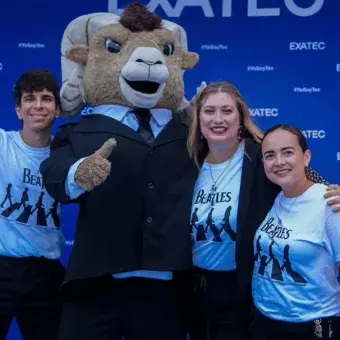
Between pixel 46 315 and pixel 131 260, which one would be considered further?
pixel 46 315

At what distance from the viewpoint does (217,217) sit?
6.40 feet

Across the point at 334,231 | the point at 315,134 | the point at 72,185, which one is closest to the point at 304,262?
the point at 334,231

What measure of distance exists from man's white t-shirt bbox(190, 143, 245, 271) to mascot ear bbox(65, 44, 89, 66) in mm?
699

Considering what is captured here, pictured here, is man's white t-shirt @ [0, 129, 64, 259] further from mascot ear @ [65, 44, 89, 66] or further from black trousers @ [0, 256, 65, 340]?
mascot ear @ [65, 44, 89, 66]

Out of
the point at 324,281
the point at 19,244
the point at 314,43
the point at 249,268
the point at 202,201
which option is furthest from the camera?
the point at 314,43

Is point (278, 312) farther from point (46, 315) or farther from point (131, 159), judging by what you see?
point (46, 315)

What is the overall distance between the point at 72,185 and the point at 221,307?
667 mm

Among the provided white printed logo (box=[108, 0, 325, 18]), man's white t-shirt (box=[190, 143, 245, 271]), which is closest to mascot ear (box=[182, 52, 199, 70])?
man's white t-shirt (box=[190, 143, 245, 271])

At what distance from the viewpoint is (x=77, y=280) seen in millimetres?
2025

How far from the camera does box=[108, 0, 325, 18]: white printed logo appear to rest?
3.24 meters

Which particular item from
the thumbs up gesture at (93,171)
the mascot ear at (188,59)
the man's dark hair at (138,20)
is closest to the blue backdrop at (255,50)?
the mascot ear at (188,59)

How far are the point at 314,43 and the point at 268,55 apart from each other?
268 millimetres

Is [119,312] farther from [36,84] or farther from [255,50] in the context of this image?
[255,50]

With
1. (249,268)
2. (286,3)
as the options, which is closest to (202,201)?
(249,268)
